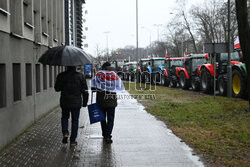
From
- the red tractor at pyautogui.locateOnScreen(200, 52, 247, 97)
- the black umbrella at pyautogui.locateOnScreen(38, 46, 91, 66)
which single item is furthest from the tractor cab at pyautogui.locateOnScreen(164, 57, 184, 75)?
the black umbrella at pyautogui.locateOnScreen(38, 46, 91, 66)

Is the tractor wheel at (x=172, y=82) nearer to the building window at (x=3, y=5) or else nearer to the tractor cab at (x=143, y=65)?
the tractor cab at (x=143, y=65)

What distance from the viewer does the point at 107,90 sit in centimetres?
796

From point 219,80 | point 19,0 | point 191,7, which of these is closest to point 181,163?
point 19,0

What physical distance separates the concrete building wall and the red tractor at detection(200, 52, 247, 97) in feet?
27.2

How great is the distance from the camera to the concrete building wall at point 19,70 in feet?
26.1

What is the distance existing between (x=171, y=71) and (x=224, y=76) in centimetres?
1189

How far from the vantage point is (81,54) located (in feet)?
25.7

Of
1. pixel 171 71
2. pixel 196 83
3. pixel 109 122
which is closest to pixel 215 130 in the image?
pixel 109 122

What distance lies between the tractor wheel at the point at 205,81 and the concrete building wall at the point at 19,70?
1010 cm

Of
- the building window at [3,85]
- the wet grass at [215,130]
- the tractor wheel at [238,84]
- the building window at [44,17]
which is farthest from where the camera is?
the tractor wheel at [238,84]

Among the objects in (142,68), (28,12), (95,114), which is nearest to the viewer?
(95,114)

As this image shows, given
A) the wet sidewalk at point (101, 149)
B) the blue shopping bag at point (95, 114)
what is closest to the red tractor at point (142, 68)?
the wet sidewalk at point (101, 149)

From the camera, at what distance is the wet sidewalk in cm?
627

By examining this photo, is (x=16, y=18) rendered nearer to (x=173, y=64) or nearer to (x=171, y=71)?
(x=171, y=71)
